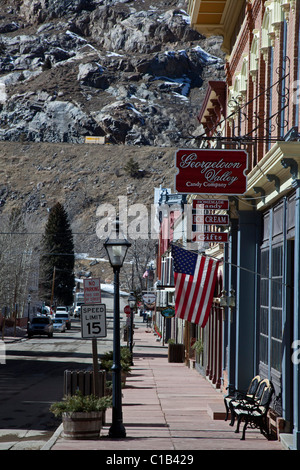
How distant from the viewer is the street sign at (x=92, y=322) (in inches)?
593

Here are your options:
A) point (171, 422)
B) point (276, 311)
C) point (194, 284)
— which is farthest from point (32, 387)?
point (276, 311)

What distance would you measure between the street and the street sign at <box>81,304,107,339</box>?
7.05 feet

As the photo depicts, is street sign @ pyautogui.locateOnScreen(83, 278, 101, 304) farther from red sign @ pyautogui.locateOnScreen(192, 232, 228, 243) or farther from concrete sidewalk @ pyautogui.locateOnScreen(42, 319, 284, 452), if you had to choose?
red sign @ pyautogui.locateOnScreen(192, 232, 228, 243)

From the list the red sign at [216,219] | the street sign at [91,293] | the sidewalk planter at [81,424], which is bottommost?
the sidewalk planter at [81,424]

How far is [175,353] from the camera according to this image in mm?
36250

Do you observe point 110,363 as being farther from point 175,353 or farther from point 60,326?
point 60,326

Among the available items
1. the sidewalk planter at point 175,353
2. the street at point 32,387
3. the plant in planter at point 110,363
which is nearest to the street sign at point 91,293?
the street at point 32,387

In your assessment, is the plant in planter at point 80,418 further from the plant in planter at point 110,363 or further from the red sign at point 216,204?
the plant in planter at point 110,363

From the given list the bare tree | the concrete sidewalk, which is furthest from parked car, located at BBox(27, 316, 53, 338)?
the concrete sidewalk

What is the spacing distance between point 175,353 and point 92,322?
851 inches

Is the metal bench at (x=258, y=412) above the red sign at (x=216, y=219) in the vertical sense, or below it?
below

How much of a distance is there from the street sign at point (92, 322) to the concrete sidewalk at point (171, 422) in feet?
6.01

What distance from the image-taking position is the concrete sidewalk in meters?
12.8
